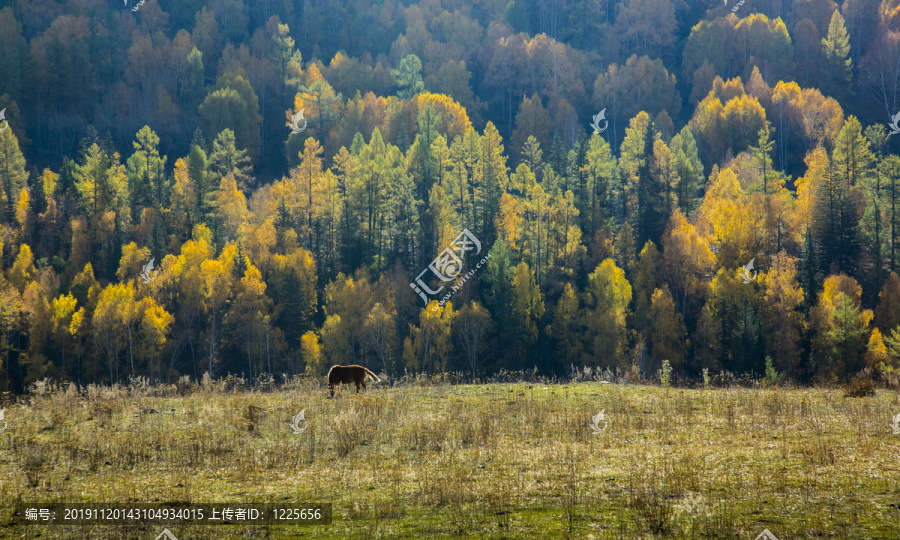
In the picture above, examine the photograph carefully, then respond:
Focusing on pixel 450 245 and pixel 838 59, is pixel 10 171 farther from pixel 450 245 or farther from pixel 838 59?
pixel 838 59

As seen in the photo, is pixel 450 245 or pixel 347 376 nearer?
pixel 347 376

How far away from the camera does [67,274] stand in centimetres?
7556

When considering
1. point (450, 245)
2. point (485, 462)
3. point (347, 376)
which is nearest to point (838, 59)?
point (450, 245)

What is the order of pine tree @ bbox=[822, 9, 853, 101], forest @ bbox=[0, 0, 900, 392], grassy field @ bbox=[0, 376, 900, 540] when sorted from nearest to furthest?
grassy field @ bbox=[0, 376, 900, 540] → forest @ bbox=[0, 0, 900, 392] → pine tree @ bbox=[822, 9, 853, 101]

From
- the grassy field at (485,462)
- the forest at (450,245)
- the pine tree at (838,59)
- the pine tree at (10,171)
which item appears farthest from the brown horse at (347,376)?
the pine tree at (838,59)

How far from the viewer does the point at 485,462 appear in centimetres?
1284

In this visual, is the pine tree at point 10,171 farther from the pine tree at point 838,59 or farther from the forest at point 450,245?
the pine tree at point 838,59

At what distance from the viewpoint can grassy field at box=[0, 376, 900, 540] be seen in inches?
370

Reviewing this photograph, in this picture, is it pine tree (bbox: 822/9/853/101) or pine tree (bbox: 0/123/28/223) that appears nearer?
pine tree (bbox: 0/123/28/223)

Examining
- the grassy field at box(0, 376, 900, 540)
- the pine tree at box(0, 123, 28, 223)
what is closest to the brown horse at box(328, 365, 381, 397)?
the grassy field at box(0, 376, 900, 540)

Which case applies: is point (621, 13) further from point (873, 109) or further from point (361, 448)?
point (361, 448)

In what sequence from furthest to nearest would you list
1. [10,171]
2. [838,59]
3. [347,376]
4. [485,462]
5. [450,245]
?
[838,59], [10,171], [450,245], [347,376], [485,462]

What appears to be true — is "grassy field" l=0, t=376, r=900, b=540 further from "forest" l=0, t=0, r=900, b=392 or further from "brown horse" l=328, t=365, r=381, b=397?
"forest" l=0, t=0, r=900, b=392

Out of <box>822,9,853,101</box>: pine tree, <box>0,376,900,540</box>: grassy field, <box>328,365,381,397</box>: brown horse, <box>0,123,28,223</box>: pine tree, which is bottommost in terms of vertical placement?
<box>0,376,900,540</box>: grassy field
